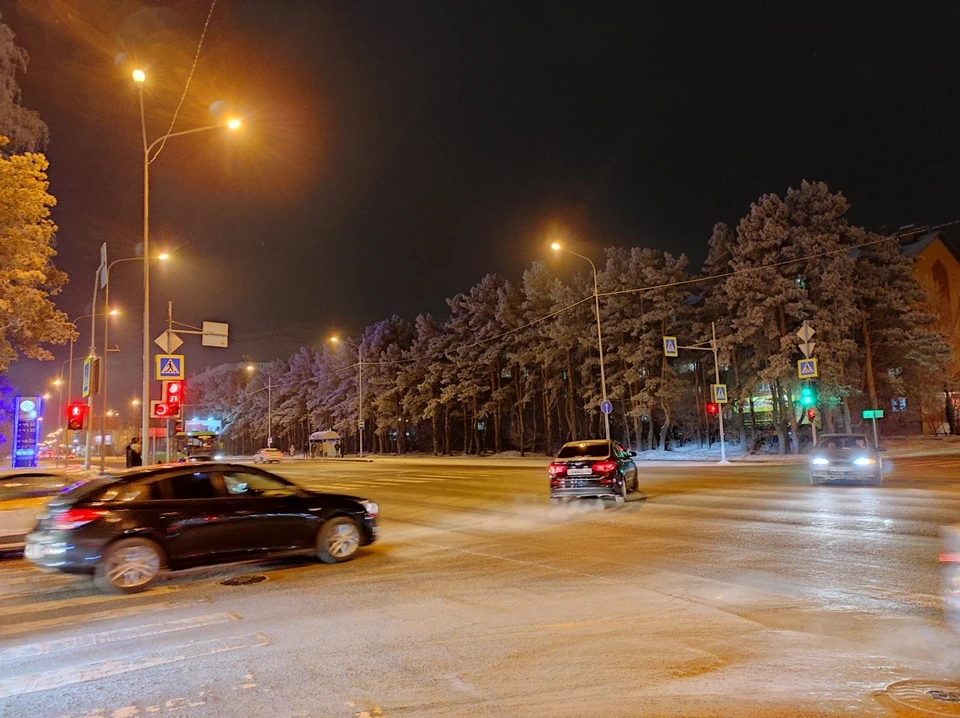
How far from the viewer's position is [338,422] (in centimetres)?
7838

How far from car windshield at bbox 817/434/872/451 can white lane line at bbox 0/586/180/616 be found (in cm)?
1883

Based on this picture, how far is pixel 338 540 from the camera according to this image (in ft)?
32.9

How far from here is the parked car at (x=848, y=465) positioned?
65.6 ft

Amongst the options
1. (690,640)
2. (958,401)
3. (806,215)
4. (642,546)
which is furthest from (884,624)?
(958,401)

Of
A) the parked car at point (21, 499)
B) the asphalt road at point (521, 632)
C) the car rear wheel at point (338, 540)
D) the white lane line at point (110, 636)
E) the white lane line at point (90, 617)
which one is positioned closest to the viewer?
the asphalt road at point (521, 632)

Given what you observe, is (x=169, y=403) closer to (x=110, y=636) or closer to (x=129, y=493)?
(x=129, y=493)

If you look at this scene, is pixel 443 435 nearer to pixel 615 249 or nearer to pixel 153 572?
pixel 615 249

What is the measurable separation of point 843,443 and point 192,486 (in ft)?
62.6

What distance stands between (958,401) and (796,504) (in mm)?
42571

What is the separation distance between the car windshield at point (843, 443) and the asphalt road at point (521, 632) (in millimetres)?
9368

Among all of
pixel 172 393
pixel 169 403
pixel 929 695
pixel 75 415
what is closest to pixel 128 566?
pixel 929 695

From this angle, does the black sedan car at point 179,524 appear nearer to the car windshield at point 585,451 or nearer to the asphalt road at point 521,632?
the asphalt road at point 521,632

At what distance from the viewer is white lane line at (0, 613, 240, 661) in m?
6.11

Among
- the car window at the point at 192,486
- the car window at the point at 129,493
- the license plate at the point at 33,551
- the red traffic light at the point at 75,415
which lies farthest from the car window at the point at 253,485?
the red traffic light at the point at 75,415
